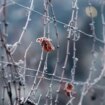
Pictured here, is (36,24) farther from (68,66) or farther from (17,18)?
(68,66)

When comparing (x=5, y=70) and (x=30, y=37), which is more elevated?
(x=30, y=37)

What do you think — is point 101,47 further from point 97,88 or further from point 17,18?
point 17,18

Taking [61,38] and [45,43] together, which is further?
[61,38]

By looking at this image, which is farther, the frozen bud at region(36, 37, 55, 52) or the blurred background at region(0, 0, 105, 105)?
the blurred background at region(0, 0, 105, 105)

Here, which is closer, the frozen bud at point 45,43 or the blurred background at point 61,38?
the frozen bud at point 45,43

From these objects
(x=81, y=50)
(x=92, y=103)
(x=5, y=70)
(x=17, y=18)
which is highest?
(x=17, y=18)

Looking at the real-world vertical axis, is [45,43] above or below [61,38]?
below

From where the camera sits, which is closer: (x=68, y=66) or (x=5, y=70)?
(x=5, y=70)

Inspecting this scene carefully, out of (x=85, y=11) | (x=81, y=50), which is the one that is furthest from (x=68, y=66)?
(x=85, y=11)

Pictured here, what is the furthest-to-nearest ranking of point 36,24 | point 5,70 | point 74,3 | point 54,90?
point 36,24 → point 54,90 → point 74,3 → point 5,70

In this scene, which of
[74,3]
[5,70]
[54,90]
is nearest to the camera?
[5,70]
